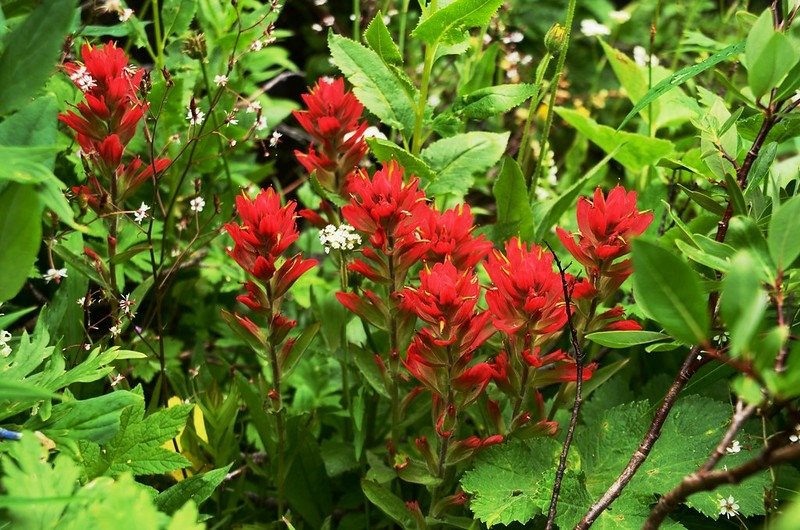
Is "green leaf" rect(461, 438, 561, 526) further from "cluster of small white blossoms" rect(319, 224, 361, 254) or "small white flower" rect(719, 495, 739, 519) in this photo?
"cluster of small white blossoms" rect(319, 224, 361, 254)

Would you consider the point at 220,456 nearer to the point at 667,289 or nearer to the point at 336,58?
the point at 336,58

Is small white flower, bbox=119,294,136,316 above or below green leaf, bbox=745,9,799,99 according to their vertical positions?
below

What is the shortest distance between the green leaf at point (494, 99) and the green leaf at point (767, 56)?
1.05ft

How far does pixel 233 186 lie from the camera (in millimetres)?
1432

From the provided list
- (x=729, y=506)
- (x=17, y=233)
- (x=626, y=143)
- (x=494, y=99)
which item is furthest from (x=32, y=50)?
(x=626, y=143)

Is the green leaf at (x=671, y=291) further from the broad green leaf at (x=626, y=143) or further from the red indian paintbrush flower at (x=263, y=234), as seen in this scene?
the broad green leaf at (x=626, y=143)

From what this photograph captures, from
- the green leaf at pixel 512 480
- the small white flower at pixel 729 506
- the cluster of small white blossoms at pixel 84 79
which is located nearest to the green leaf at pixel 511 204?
the green leaf at pixel 512 480

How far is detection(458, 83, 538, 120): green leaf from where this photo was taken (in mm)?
1072

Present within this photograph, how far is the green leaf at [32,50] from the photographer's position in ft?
2.14

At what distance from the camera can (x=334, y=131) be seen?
1072 mm

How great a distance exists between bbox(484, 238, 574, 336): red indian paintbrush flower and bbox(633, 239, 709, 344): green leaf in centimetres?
23

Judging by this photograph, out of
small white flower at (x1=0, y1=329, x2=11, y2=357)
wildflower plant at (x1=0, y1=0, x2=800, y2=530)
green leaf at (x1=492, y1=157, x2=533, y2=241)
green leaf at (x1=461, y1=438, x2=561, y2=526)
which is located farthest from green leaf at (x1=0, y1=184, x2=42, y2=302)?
green leaf at (x1=492, y1=157, x2=533, y2=241)

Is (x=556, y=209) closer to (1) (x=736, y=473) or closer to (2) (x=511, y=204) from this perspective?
(2) (x=511, y=204)

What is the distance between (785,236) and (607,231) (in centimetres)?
26
